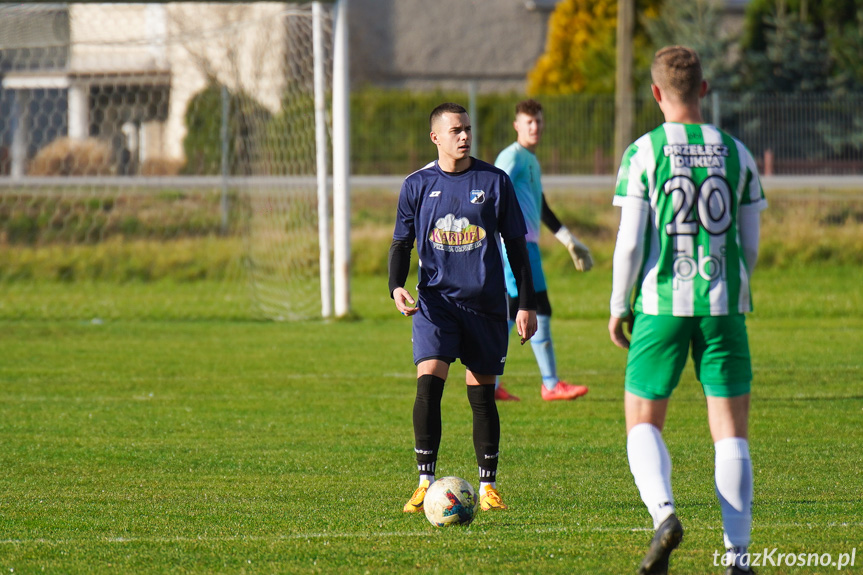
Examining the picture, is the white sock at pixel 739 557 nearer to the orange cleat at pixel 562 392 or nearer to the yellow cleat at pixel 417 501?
the yellow cleat at pixel 417 501

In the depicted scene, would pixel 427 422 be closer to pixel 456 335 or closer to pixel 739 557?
pixel 456 335

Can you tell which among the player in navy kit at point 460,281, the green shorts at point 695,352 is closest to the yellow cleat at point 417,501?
the player in navy kit at point 460,281

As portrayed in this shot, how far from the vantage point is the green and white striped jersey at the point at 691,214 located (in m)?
3.87

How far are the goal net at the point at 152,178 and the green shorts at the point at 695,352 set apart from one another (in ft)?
36.1

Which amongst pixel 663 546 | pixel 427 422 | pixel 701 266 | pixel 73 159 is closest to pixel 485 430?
pixel 427 422

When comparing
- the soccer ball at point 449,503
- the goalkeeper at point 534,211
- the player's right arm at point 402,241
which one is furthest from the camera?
the goalkeeper at point 534,211

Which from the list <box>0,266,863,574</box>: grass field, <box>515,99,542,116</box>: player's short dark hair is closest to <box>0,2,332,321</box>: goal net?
<box>0,266,863,574</box>: grass field

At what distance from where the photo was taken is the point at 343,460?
6617 mm

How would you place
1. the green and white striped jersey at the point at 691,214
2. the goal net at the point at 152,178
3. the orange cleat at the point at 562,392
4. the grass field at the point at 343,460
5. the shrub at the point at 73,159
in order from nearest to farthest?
the green and white striped jersey at the point at 691,214
the grass field at the point at 343,460
the orange cleat at the point at 562,392
the goal net at the point at 152,178
the shrub at the point at 73,159

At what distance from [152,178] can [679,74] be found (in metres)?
14.6

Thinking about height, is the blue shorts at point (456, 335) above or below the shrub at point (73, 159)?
below

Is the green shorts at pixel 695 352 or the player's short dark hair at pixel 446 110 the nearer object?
the green shorts at pixel 695 352

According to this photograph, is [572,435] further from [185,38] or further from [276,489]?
[185,38]

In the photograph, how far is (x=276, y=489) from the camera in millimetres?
5828
